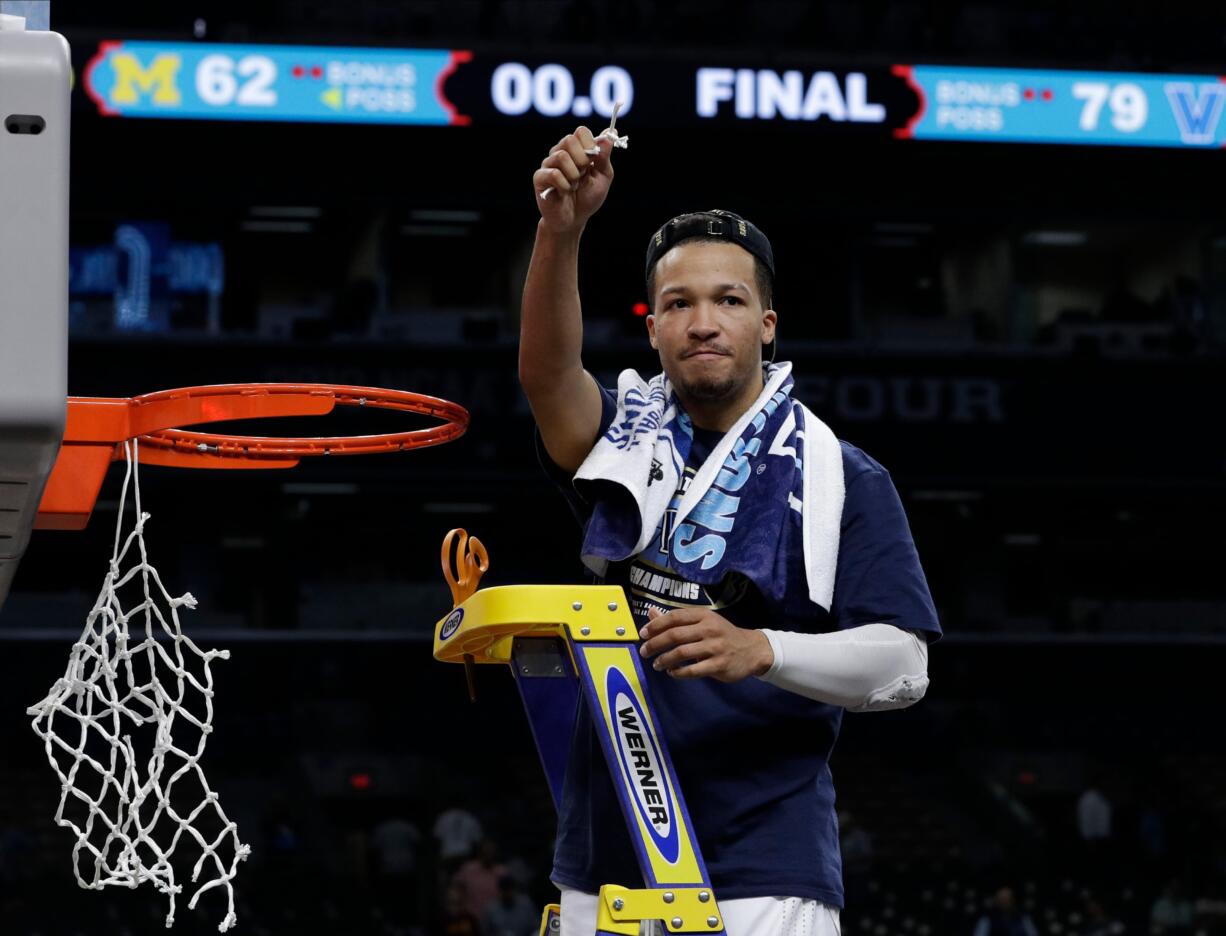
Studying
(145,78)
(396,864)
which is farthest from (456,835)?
(145,78)

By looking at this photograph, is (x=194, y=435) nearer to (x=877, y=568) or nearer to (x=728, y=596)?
(x=728, y=596)

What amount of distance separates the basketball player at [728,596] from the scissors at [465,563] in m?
0.21

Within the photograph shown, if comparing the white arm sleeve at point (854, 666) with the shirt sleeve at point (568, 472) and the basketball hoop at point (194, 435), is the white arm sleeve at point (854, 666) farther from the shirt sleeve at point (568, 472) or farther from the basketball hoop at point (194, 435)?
the basketball hoop at point (194, 435)

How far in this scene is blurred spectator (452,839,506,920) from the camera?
49.4ft

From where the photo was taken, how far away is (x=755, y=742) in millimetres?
3059

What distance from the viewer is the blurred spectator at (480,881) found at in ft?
49.4

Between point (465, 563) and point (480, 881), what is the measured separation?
40.7 ft

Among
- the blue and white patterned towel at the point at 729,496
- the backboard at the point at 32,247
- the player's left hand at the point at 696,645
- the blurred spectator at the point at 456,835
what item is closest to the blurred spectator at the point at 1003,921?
the blurred spectator at the point at 456,835

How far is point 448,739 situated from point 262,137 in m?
6.68

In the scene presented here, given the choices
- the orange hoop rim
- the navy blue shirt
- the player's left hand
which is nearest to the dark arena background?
the orange hoop rim

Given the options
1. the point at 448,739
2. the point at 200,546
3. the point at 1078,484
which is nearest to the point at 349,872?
the point at 448,739

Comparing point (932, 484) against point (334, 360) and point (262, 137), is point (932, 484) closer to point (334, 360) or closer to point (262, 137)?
point (334, 360)

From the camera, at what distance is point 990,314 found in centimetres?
2055

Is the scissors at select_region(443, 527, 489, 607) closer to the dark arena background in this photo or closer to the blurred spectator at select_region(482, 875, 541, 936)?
the blurred spectator at select_region(482, 875, 541, 936)
